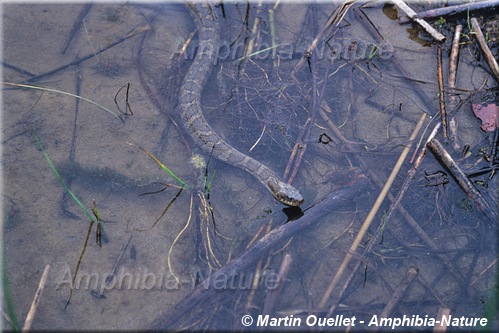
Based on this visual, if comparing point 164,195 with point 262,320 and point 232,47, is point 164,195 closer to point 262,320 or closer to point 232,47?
point 262,320

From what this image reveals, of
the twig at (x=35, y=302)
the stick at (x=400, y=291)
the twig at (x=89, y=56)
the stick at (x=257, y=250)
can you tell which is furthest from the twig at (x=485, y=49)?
the twig at (x=35, y=302)

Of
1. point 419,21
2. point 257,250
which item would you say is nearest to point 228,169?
point 257,250

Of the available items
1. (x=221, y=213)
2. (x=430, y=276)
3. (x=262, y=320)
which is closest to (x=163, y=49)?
(x=221, y=213)

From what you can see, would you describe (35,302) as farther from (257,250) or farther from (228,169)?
(228,169)

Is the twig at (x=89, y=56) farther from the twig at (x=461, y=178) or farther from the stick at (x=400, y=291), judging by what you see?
the stick at (x=400, y=291)

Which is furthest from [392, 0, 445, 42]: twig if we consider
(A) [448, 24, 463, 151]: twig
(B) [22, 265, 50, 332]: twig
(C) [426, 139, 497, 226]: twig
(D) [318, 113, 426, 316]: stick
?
(B) [22, 265, 50, 332]: twig

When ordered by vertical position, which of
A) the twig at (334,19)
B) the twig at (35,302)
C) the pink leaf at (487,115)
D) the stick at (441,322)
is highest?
the twig at (334,19)

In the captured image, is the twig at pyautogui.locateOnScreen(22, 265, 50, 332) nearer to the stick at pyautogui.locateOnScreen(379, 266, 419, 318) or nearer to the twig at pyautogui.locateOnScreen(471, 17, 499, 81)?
the stick at pyautogui.locateOnScreen(379, 266, 419, 318)

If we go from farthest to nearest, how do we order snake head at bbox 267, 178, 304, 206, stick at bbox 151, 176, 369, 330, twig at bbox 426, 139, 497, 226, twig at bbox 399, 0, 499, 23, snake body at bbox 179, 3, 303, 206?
1. twig at bbox 399, 0, 499, 23
2. snake body at bbox 179, 3, 303, 206
3. snake head at bbox 267, 178, 304, 206
4. twig at bbox 426, 139, 497, 226
5. stick at bbox 151, 176, 369, 330
